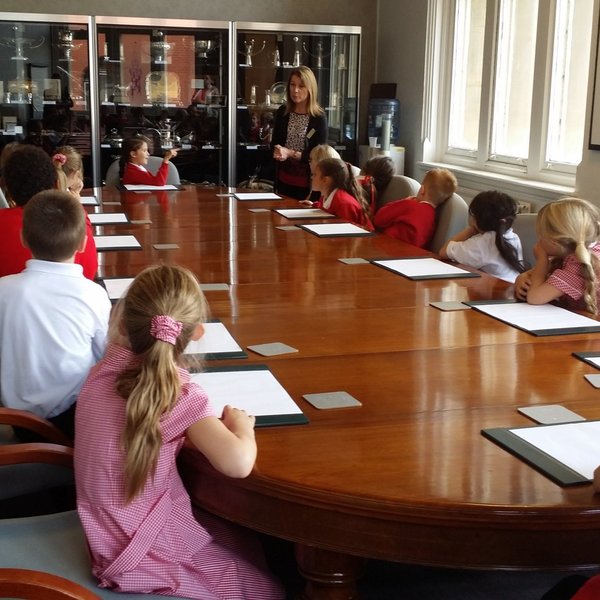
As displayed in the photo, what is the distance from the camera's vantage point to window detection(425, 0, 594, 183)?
5.31 m

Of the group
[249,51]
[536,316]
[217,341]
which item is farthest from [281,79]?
[217,341]

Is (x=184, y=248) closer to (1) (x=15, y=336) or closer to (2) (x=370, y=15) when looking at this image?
(1) (x=15, y=336)

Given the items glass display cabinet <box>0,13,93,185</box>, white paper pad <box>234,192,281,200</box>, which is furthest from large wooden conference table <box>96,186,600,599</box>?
glass display cabinet <box>0,13,93,185</box>

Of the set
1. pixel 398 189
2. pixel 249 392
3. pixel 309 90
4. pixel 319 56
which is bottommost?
pixel 249 392

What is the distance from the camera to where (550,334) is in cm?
225

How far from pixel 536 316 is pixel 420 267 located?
29.4 inches

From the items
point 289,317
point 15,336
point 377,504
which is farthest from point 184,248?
point 377,504

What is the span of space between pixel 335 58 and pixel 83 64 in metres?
2.13

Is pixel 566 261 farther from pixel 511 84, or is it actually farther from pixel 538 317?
pixel 511 84

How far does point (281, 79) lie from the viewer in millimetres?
7445

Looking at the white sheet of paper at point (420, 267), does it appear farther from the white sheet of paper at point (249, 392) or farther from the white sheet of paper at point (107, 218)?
the white sheet of paper at point (107, 218)

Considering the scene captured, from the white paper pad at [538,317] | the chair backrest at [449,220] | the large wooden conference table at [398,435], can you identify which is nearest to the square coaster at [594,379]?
the large wooden conference table at [398,435]

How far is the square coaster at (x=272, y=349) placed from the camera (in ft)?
6.78

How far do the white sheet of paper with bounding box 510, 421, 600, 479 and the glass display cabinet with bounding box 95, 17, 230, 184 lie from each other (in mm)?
6073
